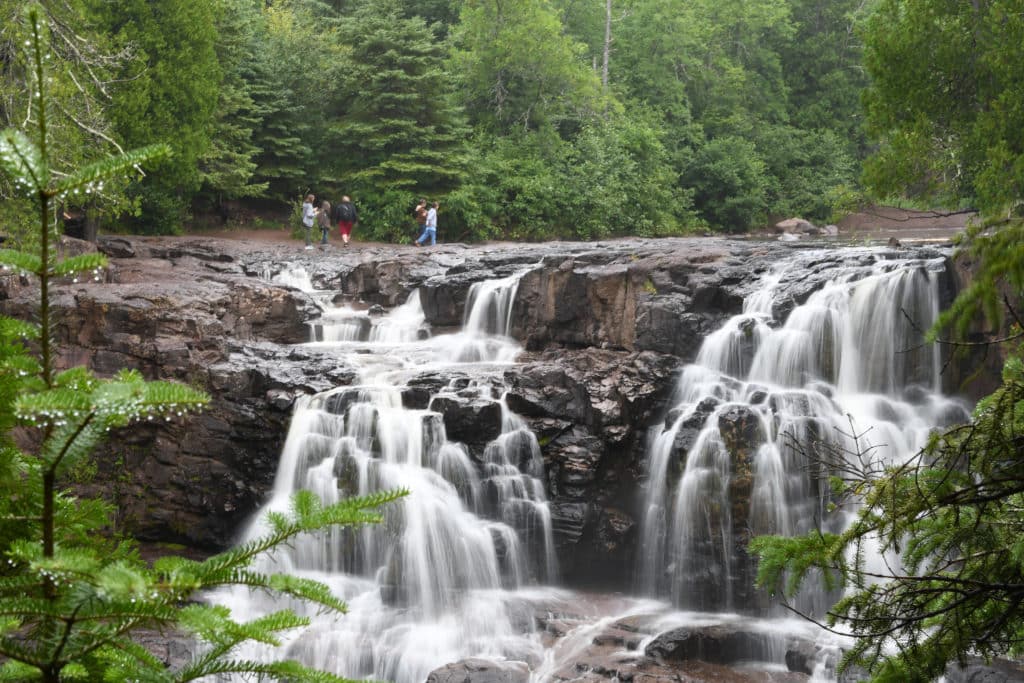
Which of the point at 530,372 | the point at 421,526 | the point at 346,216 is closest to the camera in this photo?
the point at 421,526

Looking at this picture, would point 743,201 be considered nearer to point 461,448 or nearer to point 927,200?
point 927,200

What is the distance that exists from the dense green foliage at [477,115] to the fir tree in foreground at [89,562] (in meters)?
17.4

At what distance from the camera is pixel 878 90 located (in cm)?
1912

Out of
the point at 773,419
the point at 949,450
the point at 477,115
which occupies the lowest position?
the point at 773,419

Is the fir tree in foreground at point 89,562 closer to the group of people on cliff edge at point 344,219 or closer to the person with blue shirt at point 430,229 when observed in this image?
the group of people on cliff edge at point 344,219

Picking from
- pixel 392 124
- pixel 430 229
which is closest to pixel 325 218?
pixel 430 229

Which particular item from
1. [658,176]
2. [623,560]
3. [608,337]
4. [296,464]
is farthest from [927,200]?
[658,176]

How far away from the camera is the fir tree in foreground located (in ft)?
7.76

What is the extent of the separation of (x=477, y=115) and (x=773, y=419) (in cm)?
2466

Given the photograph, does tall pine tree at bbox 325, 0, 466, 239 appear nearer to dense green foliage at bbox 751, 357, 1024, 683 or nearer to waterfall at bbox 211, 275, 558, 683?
waterfall at bbox 211, 275, 558, 683

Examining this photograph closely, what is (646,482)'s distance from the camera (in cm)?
1365

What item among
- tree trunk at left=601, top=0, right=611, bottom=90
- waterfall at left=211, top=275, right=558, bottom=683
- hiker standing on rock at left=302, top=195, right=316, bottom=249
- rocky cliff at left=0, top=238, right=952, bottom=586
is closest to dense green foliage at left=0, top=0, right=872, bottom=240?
tree trunk at left=601, top=0, right=611, bottom=90

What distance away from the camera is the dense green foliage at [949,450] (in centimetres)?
390

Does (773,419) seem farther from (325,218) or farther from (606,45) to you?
(606,45)
